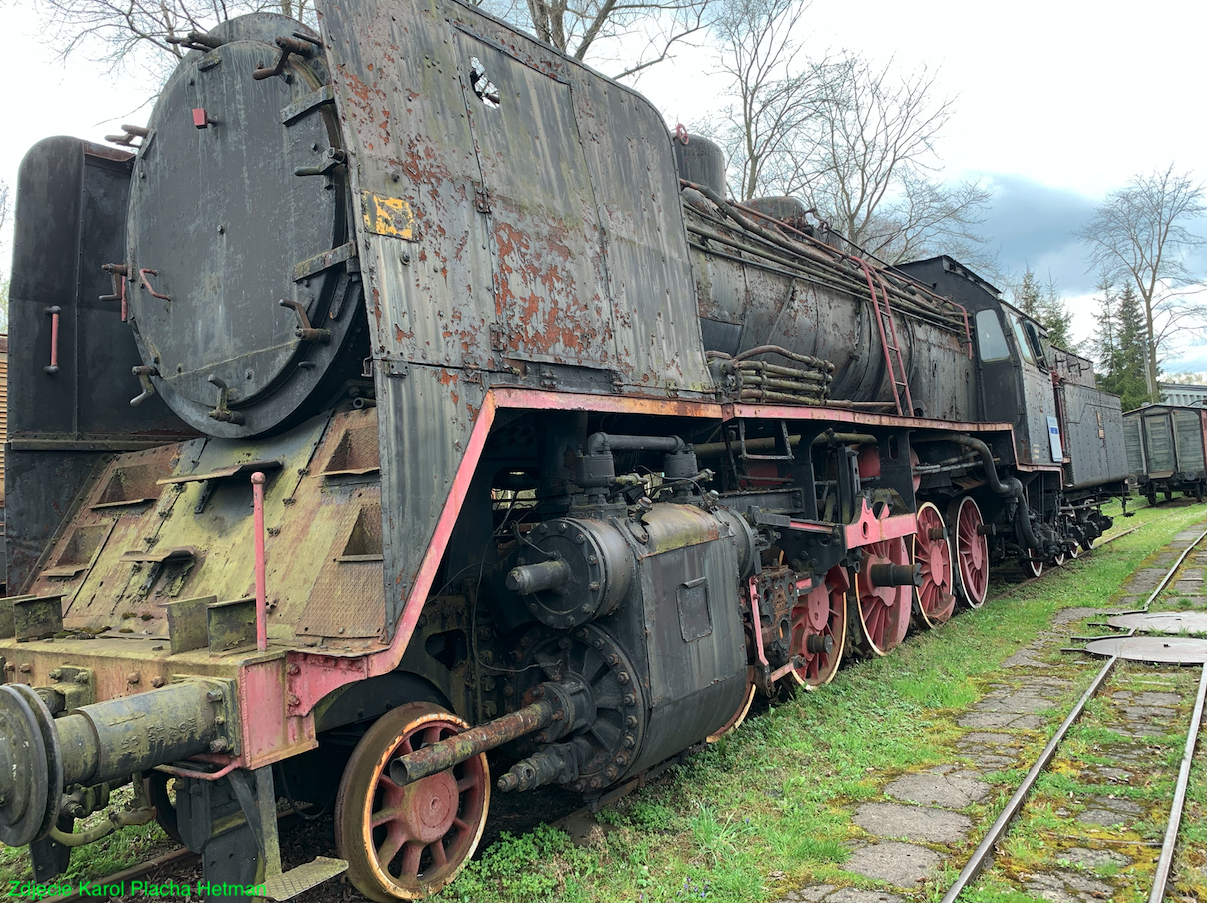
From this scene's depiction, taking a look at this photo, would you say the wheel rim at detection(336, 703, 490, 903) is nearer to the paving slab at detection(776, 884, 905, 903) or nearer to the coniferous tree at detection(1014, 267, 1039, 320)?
the paving slab at detection(776, 884, 905, 903)

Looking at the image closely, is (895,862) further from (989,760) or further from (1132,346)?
(1132,346)

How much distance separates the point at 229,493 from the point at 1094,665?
6.27 m

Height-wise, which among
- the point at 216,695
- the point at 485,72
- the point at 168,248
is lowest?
the point at 216,695

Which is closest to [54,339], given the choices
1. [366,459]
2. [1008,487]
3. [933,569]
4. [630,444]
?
[366,459]

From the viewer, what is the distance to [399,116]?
317 cm

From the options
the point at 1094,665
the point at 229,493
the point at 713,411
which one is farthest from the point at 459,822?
the point at 1094,665

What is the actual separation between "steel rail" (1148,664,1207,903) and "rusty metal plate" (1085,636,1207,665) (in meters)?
1.20

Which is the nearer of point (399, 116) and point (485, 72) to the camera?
point (399, 116)

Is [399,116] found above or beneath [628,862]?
above

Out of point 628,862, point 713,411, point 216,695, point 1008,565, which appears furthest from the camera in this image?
point 1008,565

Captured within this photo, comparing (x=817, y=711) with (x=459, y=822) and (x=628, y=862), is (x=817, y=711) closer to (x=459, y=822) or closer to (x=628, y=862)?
(x=628, y=862)

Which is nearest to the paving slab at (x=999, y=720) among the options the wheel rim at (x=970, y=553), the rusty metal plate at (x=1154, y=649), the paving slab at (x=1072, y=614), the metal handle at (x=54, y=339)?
the rusty metal plate at (x=1154, y=649)

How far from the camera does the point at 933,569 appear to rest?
827cm

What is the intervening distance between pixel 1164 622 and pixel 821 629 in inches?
162
